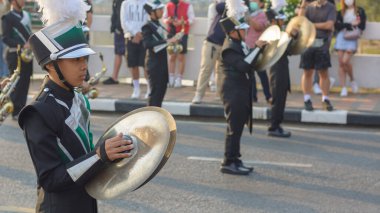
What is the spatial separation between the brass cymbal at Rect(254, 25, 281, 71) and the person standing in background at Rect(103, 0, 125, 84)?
566cm

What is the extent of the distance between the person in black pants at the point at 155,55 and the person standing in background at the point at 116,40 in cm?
354

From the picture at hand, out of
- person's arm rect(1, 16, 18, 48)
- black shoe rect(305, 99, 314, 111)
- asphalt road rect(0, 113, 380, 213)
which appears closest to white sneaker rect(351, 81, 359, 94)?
black shoe rect(305, 99, 314, 111)

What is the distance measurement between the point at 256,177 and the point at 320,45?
447 centimetres

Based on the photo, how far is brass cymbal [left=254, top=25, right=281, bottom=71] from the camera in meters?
8.35

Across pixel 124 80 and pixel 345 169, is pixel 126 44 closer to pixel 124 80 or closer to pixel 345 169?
pixel 124 80

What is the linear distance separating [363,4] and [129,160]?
12.3m

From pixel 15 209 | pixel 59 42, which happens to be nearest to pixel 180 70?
pixel 15 209

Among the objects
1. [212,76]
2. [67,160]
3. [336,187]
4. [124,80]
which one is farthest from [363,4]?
[67,160]

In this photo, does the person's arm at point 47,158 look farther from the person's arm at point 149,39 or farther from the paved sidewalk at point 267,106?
the paved sidewalk at point 267,106

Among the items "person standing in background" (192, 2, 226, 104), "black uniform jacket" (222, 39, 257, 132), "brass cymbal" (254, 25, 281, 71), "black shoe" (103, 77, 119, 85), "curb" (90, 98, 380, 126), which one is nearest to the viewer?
"black uniform jacket" (222, 39, 257, 132)

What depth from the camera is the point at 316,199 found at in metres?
7.07

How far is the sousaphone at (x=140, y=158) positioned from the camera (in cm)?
345

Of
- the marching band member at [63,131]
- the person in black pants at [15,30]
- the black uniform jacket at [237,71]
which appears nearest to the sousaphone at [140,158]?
the marching band member at [63,131]

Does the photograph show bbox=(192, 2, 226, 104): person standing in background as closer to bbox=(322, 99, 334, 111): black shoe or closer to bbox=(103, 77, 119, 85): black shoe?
bbox=(322, 99, 334, 111): black shoe
